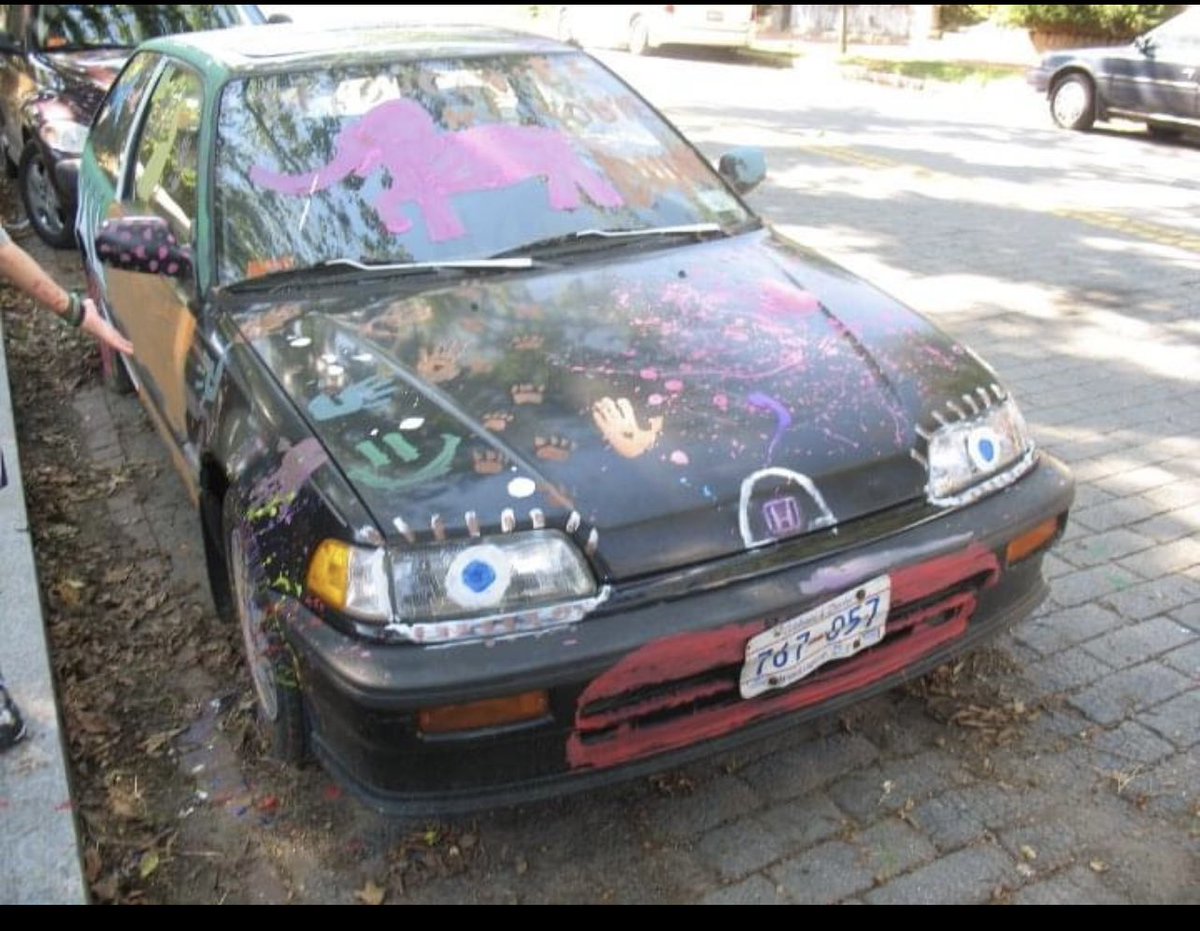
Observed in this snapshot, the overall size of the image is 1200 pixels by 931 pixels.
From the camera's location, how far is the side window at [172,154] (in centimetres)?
339

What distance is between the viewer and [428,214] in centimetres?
326

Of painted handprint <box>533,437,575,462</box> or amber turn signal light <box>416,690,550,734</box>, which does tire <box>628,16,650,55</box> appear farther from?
amber turn signal light <box>416,690,550,734</box>

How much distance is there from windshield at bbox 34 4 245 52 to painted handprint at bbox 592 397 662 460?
6.50 m

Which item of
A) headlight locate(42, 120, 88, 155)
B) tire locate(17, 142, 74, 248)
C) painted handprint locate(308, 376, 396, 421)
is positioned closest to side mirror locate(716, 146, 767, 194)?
painted handprint locate(308, 376, 396, 421)

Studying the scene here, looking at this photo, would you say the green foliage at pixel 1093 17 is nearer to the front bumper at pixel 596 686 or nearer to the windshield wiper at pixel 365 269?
the windshield wiper at pixel 365 269

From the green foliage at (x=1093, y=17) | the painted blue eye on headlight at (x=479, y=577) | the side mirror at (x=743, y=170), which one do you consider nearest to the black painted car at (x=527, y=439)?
the painted blue eye on headlight at (x=479, y=577)

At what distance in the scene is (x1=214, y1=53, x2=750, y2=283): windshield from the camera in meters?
3.20

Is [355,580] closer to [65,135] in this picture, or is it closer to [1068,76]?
[65,135]

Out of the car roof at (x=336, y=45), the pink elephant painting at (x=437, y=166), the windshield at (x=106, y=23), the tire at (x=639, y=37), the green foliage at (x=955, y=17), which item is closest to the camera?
the pink elephant painting at (x=437, y=166)

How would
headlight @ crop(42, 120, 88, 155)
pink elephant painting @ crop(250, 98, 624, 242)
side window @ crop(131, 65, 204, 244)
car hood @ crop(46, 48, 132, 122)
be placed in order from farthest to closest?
car hood @ crop(46, 48, 132, 122) → headlight @ crop(42, 120, 88, 155) → side window @ crop(131, 65, 204, 244) → pink elephant painting @ crop(250, 98, 624, 242)

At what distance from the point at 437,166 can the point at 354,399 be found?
1.06m

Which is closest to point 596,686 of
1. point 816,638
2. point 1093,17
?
point 816,638

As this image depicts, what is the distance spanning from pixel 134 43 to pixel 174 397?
5511 mm

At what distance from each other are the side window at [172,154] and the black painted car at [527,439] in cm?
3
